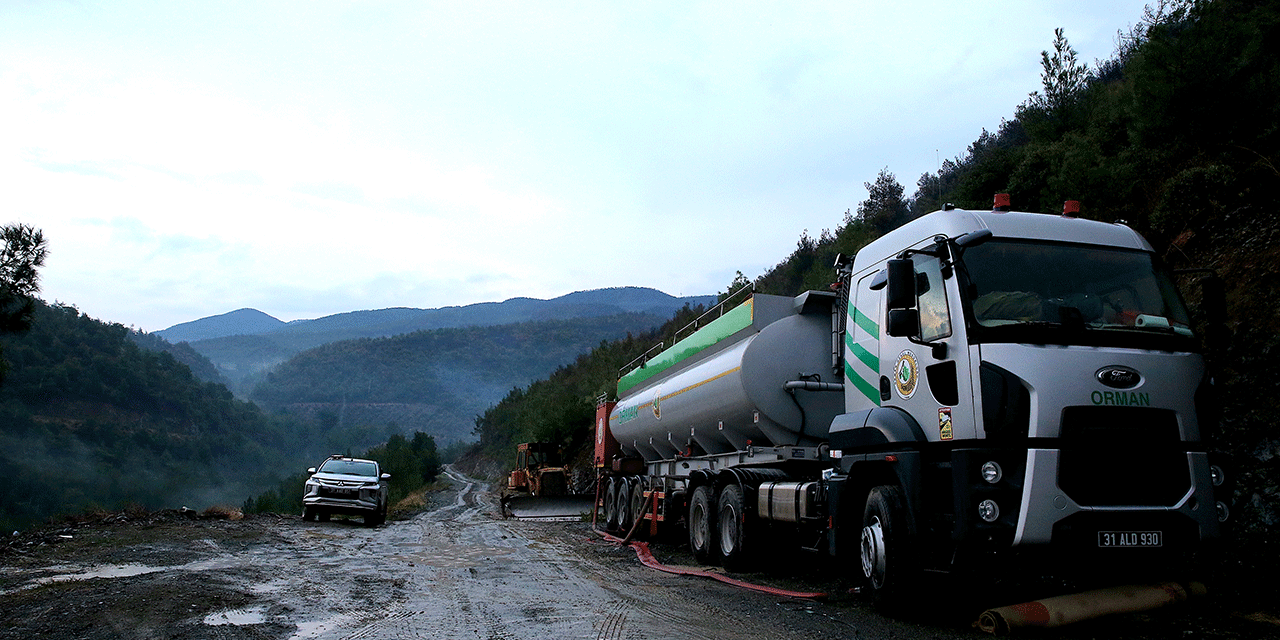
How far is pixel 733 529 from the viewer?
429 inches

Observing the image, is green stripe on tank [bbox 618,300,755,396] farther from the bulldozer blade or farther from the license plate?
the bulldozer blade

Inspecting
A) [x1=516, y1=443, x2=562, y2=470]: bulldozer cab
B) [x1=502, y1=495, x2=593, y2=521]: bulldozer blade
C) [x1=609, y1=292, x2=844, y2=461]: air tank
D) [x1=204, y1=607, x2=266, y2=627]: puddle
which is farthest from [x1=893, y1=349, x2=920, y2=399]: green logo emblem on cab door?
[x1=516, y1=443, x2=562, y2=470]: bulldozer cab

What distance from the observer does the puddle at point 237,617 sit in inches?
256

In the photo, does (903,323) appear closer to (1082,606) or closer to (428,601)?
(1082,606)

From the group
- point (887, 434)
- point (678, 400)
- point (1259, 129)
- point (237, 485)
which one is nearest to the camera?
point (887, 434)

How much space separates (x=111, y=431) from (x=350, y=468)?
65.5 metres

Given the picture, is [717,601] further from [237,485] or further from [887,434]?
[237,485]

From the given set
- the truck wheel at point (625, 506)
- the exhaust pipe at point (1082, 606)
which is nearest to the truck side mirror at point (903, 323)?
the exhaust pipe at point (1082, 606)

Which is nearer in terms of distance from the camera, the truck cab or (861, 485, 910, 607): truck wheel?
the truck cab

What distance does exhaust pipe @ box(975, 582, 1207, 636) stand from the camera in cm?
610

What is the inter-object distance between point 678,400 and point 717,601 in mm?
5870

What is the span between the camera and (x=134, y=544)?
1326 cm

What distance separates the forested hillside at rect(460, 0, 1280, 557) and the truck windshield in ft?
2.30

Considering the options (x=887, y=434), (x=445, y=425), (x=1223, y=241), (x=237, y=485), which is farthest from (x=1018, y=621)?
(x=445, y=425)
